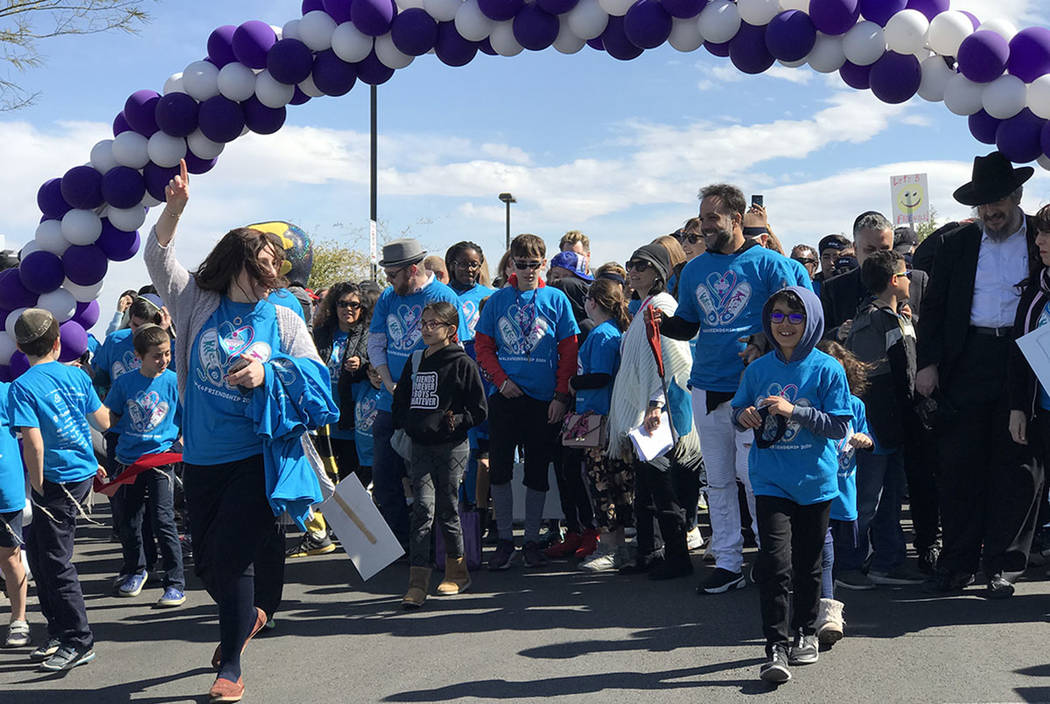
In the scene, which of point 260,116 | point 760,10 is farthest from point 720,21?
point 260,116

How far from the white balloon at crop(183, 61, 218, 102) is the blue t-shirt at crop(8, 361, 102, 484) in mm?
1933

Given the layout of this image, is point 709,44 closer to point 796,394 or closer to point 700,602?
point 796,394

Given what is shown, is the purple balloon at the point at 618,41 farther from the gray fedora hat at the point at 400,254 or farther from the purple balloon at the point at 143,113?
the purple balloon at the point at 143,113

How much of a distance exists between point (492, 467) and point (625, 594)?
1.49 metres

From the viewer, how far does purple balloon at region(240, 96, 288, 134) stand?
258 inches

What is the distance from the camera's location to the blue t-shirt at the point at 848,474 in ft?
18.1

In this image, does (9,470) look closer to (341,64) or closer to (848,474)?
(341,64)

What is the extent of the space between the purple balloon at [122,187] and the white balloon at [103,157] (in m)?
0.07

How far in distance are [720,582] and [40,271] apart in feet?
14.9

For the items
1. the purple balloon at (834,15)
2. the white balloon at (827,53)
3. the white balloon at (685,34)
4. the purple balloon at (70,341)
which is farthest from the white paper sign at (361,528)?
the purple balloon at (834,15)

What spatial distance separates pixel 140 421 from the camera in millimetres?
6887

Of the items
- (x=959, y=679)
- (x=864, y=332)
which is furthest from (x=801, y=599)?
(x=864, y=332)

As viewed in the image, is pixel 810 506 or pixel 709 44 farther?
pixel 709 44

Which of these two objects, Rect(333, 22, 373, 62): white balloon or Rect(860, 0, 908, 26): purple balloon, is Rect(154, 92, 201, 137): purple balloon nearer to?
Rect(333, 22, 373, 62): white balloon
